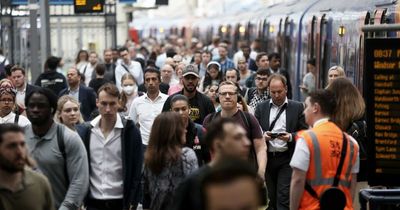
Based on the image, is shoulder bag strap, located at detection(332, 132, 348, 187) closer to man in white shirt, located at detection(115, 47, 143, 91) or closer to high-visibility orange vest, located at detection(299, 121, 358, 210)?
high-visibility orange vest, located at detection(299, 121, 358, 210)

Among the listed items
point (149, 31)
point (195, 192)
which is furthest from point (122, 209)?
point (149, 31)

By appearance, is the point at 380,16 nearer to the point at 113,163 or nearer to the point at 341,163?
the point at 113,163

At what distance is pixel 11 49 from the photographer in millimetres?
28172

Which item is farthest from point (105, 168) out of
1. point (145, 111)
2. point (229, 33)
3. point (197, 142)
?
point (229, 33)

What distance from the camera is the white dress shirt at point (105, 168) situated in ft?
32.4

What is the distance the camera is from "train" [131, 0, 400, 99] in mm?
17672

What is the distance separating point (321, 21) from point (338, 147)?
49.9ft

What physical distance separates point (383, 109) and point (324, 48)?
1329 cm

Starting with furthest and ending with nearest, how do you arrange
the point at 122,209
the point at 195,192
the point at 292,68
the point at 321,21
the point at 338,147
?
the point at 292,68 < the point at 321,21 < the point at 122,209 < the point at 338,147 < the point at 195,192

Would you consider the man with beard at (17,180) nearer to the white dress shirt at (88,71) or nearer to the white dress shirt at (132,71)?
the white dress shirt at (132,71)

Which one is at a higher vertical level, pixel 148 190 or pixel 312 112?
pixel 312 112

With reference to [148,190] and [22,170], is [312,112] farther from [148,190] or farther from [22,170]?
[22,170]

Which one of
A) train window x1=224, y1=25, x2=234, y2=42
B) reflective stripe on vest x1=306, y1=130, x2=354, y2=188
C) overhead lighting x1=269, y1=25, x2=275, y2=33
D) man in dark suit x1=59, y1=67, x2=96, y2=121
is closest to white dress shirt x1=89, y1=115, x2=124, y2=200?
reflective stripe on vest x1=306, y1=130, x2=354, y2=188

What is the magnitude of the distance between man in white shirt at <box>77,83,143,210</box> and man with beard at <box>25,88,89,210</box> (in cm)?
60
